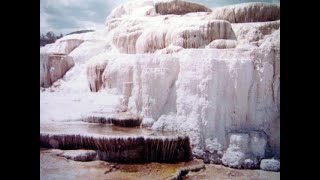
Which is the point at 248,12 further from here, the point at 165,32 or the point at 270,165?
the point at 270,165

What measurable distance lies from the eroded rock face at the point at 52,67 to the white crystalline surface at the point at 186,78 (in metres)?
0.04

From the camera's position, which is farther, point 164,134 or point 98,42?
point 98,42

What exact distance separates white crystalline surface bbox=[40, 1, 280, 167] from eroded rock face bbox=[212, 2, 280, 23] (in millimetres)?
10

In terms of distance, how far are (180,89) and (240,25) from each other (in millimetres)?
655

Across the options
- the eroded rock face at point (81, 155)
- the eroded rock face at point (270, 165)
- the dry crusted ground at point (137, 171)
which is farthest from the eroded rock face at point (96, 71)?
the eroded rock face at point (270, 165)

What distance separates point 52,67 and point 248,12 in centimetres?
156

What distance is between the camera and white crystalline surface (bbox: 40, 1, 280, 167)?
2.86m

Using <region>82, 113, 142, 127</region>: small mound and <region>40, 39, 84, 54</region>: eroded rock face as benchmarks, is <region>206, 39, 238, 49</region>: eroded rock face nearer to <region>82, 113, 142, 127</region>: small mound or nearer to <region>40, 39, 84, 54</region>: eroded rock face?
<region>82, 113, 142, 127</region>: small mound

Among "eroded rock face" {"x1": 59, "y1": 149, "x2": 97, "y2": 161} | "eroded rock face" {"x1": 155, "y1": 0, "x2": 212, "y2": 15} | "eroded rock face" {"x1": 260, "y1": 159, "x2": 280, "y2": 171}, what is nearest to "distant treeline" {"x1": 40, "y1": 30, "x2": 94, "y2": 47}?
"eroded rock face" {"x1": 155, "y1": 0, "x2": 212, "y2": 15}

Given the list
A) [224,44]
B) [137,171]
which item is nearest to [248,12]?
[224,44]
